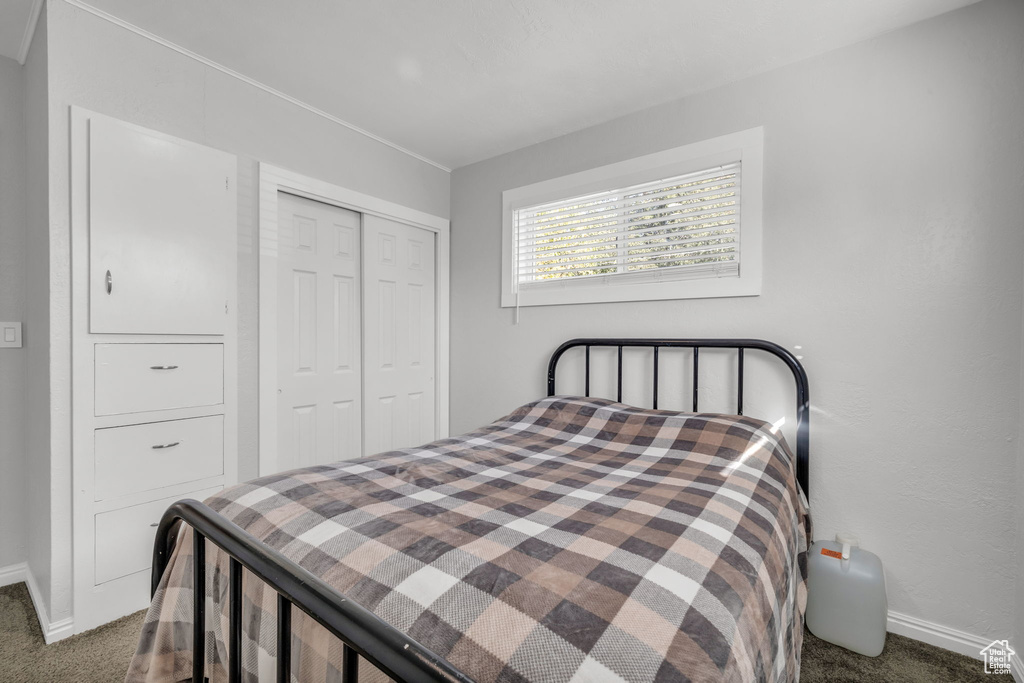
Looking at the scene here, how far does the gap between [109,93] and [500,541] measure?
2.26m

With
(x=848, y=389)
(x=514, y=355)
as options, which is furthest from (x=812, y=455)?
(x=514, y=355)

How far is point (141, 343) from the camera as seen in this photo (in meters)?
1.89

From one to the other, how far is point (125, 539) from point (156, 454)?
13.2 inches

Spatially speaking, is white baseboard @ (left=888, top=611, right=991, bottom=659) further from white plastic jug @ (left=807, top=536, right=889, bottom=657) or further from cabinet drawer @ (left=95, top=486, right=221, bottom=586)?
cabinet drawer @ (left=95, top=486, right=221, bottom=586)

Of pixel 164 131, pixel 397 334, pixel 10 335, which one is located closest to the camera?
pixel 164 131

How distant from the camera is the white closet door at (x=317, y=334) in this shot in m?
2.45

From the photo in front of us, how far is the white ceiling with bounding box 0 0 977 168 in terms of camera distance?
1749 millimetres

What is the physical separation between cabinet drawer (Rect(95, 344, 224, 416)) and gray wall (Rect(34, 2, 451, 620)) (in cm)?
11

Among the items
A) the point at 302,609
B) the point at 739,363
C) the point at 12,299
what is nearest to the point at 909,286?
the point at 739,363

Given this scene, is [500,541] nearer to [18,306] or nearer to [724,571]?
[724,571]

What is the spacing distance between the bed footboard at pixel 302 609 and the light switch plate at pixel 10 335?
176cm

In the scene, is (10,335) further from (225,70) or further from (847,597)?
(847,597)

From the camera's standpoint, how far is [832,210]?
77.3 inches

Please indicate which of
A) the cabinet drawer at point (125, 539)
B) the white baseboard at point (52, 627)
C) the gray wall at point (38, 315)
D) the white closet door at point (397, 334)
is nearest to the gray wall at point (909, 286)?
the white closet door at point (397, 334)
